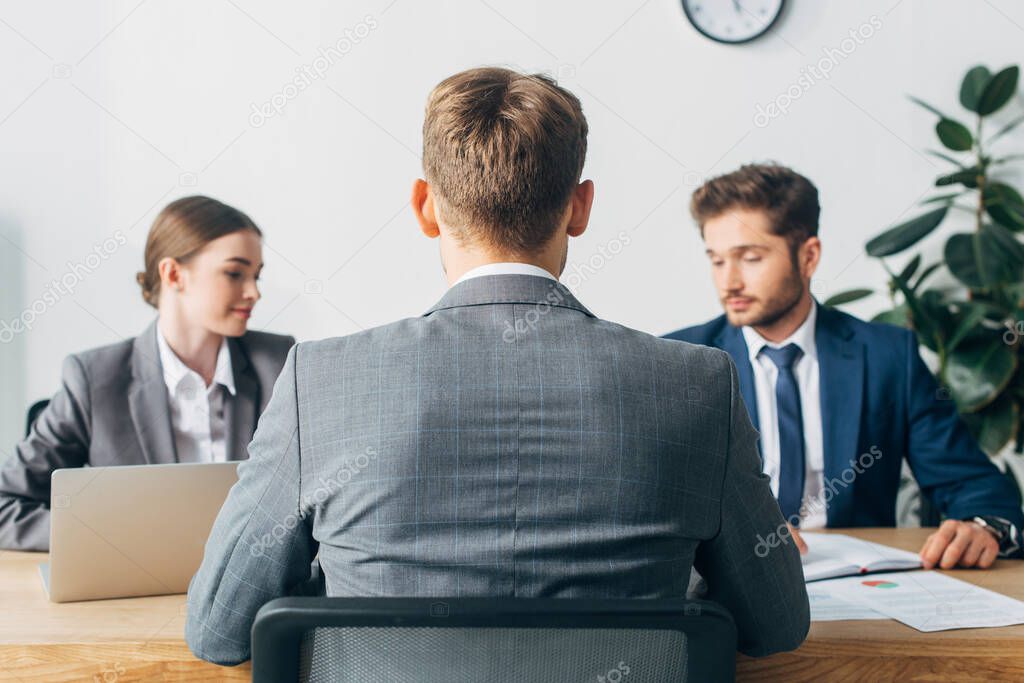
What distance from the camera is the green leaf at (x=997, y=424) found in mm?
2922

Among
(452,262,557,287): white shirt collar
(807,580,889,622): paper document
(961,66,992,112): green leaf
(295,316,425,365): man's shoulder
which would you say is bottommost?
(807,580,889,622): paper document

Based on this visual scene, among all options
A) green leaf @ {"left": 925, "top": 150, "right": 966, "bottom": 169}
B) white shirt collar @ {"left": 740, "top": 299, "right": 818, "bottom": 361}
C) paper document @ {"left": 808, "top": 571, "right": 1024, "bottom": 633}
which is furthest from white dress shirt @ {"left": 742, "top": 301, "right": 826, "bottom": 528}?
green leaf @ {"left": 925, "top": 150, "right": 966, "bottom": 169}

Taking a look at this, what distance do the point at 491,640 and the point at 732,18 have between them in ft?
9.46

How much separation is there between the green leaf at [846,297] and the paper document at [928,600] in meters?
1.64

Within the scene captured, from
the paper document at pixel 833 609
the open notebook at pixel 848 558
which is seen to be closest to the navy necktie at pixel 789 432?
the open notebook at pixel 848 558

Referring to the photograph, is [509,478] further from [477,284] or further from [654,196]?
[654,196]

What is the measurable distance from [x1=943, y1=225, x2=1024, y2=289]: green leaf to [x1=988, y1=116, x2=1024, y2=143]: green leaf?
342 millimetres

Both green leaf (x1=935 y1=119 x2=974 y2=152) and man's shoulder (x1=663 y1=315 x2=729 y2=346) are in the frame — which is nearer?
man's shoulder (x1=663 y1=315 x2=729 y2=346)

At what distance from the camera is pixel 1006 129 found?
9.93ft

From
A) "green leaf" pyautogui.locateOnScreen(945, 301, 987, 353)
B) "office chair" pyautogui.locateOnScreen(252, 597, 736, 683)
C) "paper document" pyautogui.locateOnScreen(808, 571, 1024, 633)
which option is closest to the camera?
"office chair" pyautogui.locateOnScreen(252, 597, 736, 683)

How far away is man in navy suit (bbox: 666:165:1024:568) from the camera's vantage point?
2100 millimetres

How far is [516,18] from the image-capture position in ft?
10.1

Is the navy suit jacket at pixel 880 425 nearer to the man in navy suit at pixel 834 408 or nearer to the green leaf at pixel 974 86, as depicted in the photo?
the man in navy suit at pixel 834 408

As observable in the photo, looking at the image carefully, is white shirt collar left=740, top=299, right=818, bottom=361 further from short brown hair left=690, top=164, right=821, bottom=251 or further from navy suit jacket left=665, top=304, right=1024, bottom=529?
short brown hair left=690, top=164, right=821, bottom=251
